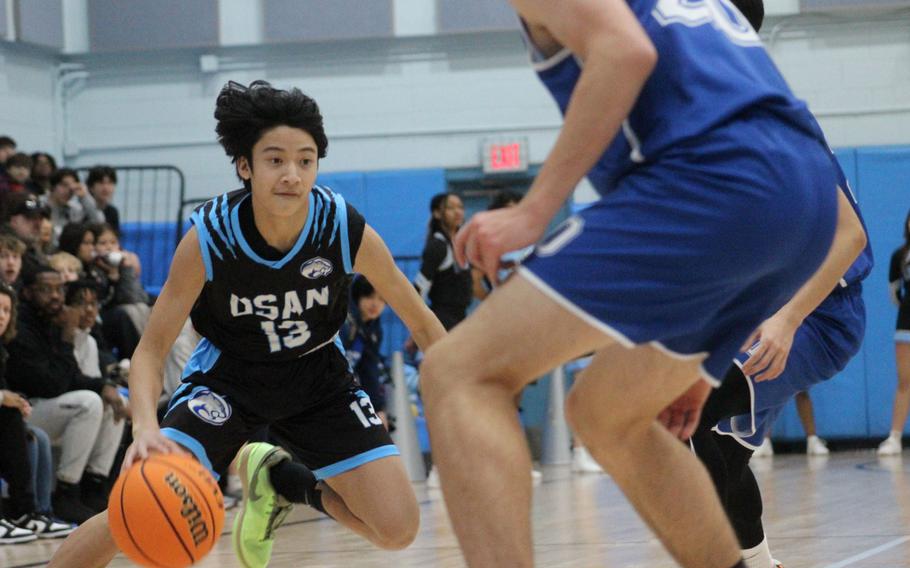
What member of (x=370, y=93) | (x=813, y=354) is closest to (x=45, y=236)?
(x=370, y=93)

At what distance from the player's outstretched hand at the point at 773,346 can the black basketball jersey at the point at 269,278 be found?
1.30 meters

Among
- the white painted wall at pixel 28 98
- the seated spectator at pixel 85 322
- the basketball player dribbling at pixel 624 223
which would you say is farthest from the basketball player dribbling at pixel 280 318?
the white painted wall at pixel 28 98

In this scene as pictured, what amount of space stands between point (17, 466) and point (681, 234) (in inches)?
212

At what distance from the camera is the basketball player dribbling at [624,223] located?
2207 mm

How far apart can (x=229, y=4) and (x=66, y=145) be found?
2099mm

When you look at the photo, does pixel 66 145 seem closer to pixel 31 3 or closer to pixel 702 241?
pixel 31 3

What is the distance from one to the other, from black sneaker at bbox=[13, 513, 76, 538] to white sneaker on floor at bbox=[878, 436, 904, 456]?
6486 millimetres

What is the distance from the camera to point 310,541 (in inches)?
253

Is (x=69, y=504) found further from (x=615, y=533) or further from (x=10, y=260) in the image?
(x=615, y=533)

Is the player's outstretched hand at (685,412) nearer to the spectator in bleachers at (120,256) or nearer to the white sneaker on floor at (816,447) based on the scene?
the spectator in bleachers at (120,256)

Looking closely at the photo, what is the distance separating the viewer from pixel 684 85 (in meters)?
2.27

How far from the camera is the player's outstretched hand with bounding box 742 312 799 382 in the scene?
338 cm

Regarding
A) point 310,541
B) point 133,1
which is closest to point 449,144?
point 133,1

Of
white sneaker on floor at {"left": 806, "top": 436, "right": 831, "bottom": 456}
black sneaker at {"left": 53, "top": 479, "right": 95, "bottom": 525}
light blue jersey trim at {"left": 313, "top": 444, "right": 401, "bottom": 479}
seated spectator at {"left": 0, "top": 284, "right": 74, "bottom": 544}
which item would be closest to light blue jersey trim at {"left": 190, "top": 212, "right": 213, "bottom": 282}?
light blue jersey trim at {"left": 313, "top": 444, "right": 401, "bottom": 479}
